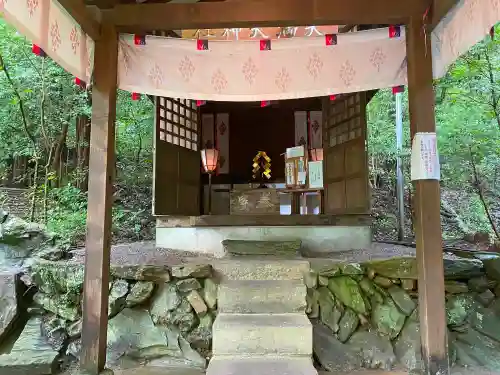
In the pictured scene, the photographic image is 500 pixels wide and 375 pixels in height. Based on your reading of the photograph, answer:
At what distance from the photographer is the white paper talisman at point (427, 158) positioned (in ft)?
10.4

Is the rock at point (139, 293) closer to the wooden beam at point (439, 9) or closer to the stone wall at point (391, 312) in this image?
the stone wall at point (391, 312)

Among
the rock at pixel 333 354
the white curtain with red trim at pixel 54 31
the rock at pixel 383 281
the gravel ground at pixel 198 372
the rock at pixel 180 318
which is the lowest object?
the gravel ground at pixel 198 372

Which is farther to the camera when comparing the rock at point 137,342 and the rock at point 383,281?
the rock at point 383,281

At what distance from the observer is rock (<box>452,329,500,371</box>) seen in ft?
11.7

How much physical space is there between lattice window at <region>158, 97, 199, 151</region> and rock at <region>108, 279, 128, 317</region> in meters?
2.77

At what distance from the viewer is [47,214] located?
791 centimetres

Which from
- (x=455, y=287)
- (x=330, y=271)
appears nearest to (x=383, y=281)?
(x=330, y=271)

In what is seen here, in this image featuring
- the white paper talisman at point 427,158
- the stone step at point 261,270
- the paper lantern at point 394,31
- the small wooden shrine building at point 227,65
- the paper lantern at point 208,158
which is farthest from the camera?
the paper lantern at point 208,158

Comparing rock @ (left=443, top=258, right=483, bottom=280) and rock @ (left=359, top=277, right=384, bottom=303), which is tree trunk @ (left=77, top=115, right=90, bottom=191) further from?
rock @ (left=443, top=258, right=483, bottom=280)

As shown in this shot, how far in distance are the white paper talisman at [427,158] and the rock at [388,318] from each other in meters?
1.53

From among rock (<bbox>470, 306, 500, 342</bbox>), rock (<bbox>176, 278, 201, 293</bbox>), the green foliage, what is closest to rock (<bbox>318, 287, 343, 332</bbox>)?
rock (<bbox>176, 278, 201, 293</bbox>)

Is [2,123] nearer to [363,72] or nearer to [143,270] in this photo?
[143,270]

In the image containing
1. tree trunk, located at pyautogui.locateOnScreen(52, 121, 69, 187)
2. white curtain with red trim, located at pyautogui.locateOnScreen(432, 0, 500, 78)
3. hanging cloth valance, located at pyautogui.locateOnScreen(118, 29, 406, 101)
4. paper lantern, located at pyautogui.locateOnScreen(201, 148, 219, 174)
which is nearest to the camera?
white curtain with red trim, located at pyautogui.locateOnScreen(432, 0, 500, 78)

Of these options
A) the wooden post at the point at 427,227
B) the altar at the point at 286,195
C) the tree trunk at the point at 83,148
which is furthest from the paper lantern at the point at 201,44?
the tree trunk at the point at 83,148
